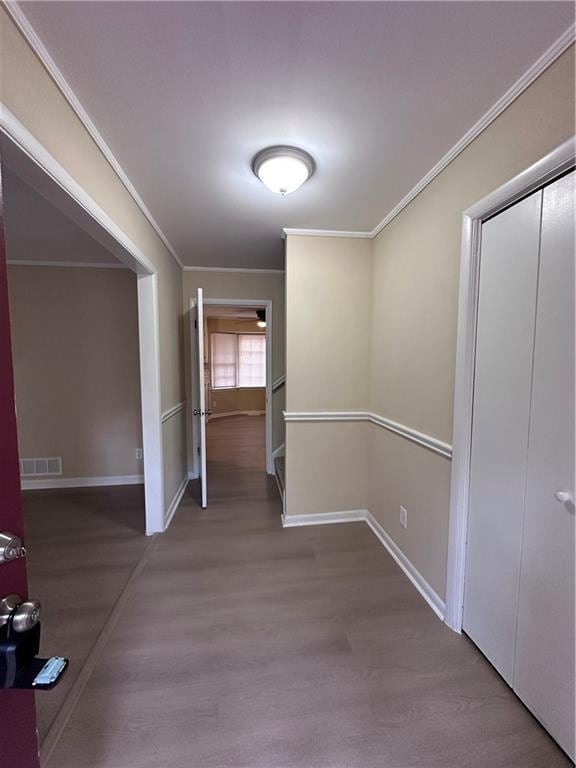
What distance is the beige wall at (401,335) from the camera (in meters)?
1.26

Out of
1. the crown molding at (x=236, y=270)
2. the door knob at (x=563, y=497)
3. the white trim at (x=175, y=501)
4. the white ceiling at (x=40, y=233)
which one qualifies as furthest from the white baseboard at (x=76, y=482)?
the door knob at (x=563, y=497)

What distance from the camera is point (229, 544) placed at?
7.65ft

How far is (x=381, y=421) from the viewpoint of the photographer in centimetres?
237

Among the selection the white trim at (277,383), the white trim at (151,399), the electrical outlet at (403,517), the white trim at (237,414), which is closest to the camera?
the electrical outlet at (403,517)

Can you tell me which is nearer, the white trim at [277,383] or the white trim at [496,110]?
the white trim at [496,110]

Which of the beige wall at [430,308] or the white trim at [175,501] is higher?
the beige wall at [430,308]

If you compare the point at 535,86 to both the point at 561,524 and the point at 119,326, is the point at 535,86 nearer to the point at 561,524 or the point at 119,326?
the point at 561,524

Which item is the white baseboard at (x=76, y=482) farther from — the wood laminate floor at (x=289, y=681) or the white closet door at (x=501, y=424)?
the white closet door at (x=501, y=424)

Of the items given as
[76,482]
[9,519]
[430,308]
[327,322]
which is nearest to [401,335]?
[430,308]

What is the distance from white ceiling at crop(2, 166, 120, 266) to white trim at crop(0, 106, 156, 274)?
0.59 metres

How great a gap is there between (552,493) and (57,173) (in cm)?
208

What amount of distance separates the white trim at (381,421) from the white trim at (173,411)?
102 cm

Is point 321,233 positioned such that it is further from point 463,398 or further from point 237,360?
point 237,360

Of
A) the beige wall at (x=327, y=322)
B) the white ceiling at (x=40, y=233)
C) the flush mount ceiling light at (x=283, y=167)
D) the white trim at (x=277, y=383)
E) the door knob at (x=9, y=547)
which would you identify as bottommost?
the door knob at (x=9, y=547)
